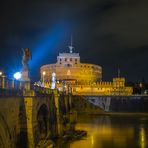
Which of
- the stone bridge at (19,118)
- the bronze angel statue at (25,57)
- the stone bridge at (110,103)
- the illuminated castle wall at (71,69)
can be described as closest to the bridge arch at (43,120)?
the stone bridge at (19,118)

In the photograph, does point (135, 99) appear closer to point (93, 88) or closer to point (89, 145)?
point (93, 88)

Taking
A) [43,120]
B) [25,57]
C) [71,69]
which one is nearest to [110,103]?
[71,69]

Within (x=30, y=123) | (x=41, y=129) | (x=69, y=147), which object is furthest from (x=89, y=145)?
(x=30, y=123)

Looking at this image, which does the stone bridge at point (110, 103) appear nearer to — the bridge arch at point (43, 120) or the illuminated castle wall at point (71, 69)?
the illuminated castle wall at point (71, 69)

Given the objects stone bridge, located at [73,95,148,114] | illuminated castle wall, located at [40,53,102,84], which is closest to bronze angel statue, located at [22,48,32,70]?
stone bridge, located at [73,95,148,114]

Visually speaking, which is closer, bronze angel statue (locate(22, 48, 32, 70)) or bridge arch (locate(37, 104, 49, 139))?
bronze angel statue (locate(22, 48, 32, 70))

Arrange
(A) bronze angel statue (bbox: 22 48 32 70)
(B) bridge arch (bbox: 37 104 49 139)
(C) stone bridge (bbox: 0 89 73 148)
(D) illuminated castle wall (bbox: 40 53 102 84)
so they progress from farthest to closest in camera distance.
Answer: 1. (D) illuminated castle wall (bbox: 40 53 102 84)
2. (B) bridge arch (bbox: 37 104 49 139)
3. (A) bronze angel statue (bbox: 22 48 32 70)
4. (C) stone bridge (bbox: 0 89 73 148)

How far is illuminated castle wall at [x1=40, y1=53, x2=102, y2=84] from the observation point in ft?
595

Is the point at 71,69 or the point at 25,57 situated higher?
the point at 71,69

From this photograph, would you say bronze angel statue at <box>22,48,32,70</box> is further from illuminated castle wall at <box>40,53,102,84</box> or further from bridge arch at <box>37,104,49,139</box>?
illuminated castle wall at <box>40,53,102,84</box>

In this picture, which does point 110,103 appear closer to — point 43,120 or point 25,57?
point 43,120

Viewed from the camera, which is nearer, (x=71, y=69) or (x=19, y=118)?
(x=19, y=118)

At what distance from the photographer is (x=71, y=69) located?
18338cm

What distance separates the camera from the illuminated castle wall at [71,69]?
595 feet
